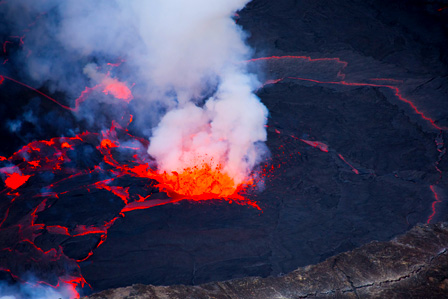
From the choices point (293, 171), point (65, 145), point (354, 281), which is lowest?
point (354, 281)

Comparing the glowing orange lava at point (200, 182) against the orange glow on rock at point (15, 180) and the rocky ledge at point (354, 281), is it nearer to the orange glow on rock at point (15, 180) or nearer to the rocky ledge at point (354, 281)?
the rocky ledge at point (354, 281)

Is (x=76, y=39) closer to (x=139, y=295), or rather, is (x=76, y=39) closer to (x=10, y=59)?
(x=10, y=59)

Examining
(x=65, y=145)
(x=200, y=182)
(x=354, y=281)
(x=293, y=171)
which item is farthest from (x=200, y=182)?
(x=65, y=145)

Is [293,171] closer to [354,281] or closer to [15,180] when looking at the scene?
[354,281]

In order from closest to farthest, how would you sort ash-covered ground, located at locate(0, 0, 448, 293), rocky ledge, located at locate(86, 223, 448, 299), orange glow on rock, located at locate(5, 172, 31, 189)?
rocky ledge, located at locate(86, 223, 448, 299) → ash-covered ground, located at locate(0, 0, 448, 293) → orange glow on rock, located at locate(5, 172, 31, 189)

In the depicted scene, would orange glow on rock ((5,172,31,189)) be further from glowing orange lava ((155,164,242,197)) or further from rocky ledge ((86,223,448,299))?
rocky ledge ((86,223,448,299))

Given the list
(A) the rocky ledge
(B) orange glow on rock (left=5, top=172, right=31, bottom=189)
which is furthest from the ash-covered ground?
(B) orange glow on rock (left=5, top=172, right=31, bottom=189)

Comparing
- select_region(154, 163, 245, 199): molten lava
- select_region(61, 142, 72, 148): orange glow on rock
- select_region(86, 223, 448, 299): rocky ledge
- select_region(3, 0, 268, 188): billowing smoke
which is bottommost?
select_region(86, 223, 448, 299): rocky ledge
